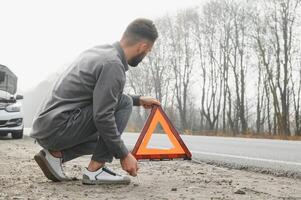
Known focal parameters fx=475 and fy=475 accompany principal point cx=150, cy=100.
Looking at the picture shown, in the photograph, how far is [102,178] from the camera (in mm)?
4051

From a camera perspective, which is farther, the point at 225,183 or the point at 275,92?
the point at 275,92

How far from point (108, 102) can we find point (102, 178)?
0.75 meters

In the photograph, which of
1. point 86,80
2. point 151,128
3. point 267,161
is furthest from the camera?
point 267,161

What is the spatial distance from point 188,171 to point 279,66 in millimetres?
30342

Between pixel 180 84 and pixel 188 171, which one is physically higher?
pixel 180 84

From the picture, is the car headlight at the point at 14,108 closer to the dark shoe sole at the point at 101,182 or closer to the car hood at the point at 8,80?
the car hood at the point at 8,80

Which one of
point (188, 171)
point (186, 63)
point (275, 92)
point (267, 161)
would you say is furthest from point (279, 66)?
point (188, 171)

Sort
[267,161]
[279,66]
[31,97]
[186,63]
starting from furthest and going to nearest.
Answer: [31,97] < [186,63] < [279,66] < [267,161]

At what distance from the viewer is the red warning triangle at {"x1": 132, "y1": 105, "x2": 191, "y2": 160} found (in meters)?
5.03

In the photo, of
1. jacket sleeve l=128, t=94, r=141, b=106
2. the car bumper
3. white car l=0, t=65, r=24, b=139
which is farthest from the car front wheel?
jacket sleeve l=128, t=94, r=141, b=106

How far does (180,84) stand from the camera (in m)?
46.2

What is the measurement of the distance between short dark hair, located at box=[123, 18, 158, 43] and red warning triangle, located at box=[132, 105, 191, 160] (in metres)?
1.27

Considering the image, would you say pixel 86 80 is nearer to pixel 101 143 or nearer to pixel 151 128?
pixel 101 143

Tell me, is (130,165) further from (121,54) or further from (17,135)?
(17,135)
